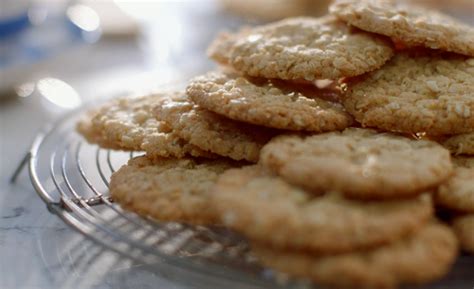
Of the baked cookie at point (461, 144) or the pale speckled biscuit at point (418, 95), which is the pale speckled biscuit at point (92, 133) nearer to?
the pale speckled biscuit at point (418, 95)

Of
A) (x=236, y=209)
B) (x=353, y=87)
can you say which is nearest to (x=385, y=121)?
(x=353, y=87)

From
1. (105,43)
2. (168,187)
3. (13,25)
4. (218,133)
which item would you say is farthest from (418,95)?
(105,43)

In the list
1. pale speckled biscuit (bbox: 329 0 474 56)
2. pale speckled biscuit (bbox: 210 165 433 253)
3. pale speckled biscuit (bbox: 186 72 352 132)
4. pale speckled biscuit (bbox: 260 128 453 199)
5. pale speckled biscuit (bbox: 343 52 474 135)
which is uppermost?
pale speckled biscuit (bbox: 329 0 474 56)

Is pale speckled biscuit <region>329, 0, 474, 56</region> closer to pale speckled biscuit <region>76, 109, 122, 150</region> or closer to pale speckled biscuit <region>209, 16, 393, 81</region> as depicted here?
pale speckled biscuit <region>209, 16, 393, 81</region>

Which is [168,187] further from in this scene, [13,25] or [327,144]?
[13,25]

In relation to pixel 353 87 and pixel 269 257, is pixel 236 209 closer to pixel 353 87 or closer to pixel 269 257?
pixel 269 257

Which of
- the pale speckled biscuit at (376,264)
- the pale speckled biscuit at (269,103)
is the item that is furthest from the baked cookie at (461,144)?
the pale speckled biscuit at (376,264)

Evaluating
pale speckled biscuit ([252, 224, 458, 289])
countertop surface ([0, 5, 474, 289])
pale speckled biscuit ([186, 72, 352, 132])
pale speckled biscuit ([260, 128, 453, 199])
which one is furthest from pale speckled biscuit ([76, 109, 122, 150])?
pale speckled biscuit ([252, 224, 458, 289])
